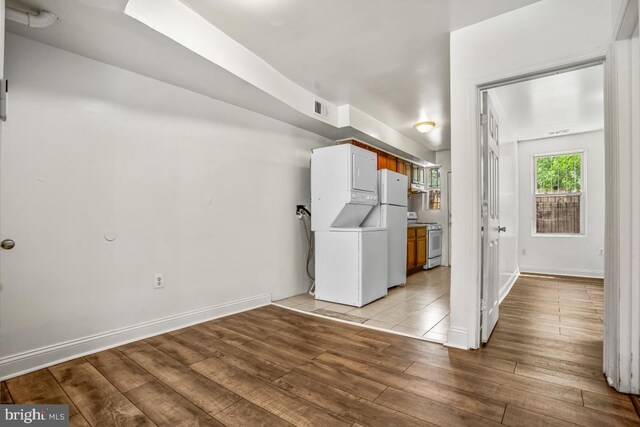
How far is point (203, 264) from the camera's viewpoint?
2.95 metres

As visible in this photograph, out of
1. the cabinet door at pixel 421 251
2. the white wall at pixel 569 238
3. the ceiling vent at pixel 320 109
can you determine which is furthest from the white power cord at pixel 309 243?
the white wall at pixel 569 238

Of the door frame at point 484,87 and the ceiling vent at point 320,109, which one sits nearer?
the door frame at point 484,87

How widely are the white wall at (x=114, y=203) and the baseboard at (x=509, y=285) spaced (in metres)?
2.92

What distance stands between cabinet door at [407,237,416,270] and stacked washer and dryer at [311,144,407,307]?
Result: 1492 mm

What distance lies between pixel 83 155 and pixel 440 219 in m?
6.25

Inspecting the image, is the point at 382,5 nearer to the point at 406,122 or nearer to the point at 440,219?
the point at 406,122

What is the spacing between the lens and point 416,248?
5.62 meters

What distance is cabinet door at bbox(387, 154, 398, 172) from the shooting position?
5.33 metres

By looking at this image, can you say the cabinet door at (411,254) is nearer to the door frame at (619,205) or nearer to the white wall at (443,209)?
the white wall at (443,209)

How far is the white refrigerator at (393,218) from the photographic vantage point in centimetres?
406

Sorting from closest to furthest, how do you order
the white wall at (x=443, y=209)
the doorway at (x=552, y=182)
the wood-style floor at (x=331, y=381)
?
the wood-style floor at (x=331, y=381) → the doorway at (x=552, y=182) → the white wall at (x=443, y=209)

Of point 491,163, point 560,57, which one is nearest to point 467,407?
point 491,163

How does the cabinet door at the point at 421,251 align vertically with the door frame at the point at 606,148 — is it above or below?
below

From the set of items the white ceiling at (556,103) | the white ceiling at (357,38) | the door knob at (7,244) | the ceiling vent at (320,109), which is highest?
the white ceiling at (357,38)
